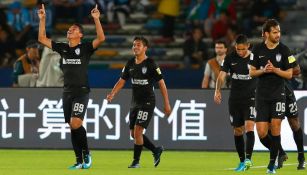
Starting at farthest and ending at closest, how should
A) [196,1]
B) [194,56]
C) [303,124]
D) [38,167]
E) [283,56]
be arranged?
[196,1], [194,56], [303,124], [38,167], [283,56]

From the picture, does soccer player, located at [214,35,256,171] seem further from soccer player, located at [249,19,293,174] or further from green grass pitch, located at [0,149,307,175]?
soccer player, located at [249,19,293,174]

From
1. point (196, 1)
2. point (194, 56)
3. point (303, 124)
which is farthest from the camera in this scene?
point (196, 1)

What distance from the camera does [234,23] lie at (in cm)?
2836

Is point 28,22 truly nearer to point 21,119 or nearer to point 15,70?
point 15,70

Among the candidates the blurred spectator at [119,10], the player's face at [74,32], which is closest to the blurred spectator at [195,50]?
the blurred spectator at [119,10]

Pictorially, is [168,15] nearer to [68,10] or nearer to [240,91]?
[68,10]

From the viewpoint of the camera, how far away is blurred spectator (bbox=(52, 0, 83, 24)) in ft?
98.1

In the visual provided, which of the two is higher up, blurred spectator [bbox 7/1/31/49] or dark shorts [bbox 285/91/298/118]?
blurred spectator [bbox 7/1/31/49]

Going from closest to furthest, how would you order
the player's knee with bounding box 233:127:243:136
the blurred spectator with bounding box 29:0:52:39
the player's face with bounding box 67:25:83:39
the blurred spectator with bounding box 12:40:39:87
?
the player's face with bounding box 67:25:83:39 < the player's knee with bounding box 233:127:243:136 < the blurred spectator with bounding box 12:40:39:87 < the blurred spectator with bounding box 29:0:52:39

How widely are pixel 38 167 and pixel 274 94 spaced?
13.1ft

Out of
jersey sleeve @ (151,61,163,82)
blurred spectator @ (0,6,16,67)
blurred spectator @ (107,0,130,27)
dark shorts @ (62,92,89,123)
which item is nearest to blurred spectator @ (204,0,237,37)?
blurred spectator @ (107,0,130,27)

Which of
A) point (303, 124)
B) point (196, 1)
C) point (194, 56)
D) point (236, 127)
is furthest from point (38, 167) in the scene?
point (196, 1)

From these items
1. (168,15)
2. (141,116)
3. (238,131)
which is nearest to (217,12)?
(168,15)

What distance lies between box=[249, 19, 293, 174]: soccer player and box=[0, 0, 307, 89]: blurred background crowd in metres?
9.90
